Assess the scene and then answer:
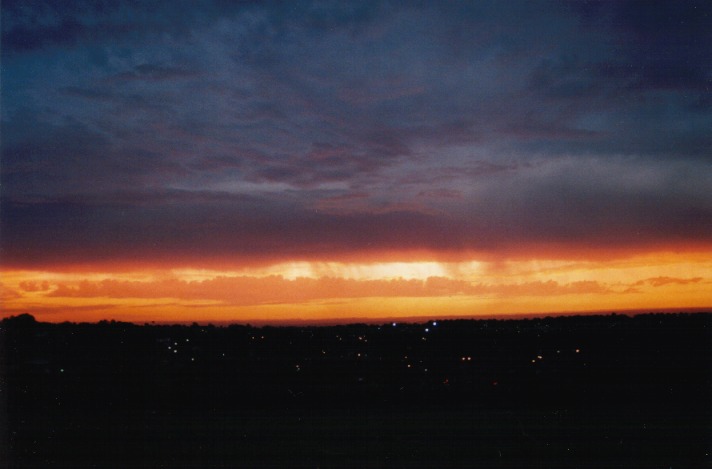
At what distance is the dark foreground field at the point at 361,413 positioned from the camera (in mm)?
18906

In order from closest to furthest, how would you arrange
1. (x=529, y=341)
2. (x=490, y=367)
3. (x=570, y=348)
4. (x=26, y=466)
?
(x=26, y=466) → (x=490, y=367) → (x=570, y=348) → (x=529, y=341)

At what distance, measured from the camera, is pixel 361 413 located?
29438 mm

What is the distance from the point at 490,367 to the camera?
5316cm

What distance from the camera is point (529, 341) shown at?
83688 mm

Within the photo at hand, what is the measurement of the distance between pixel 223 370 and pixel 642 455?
36761 mm

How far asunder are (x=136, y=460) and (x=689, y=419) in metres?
23.3

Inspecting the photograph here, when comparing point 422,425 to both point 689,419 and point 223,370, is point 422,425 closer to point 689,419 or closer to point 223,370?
point 689,419

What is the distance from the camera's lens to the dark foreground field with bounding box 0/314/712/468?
18906mm

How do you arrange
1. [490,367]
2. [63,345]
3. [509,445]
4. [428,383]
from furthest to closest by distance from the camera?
[63,345], [490,367], [428,383], [509,445]

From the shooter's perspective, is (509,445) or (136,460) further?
(509,445)

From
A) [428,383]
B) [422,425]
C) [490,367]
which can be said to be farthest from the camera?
[490,367]

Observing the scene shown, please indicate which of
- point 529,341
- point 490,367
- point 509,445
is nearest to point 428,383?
point 490,367

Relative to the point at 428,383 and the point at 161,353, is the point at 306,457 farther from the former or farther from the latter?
the point at 161,353

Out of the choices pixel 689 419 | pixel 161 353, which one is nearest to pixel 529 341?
pixel 161 353
